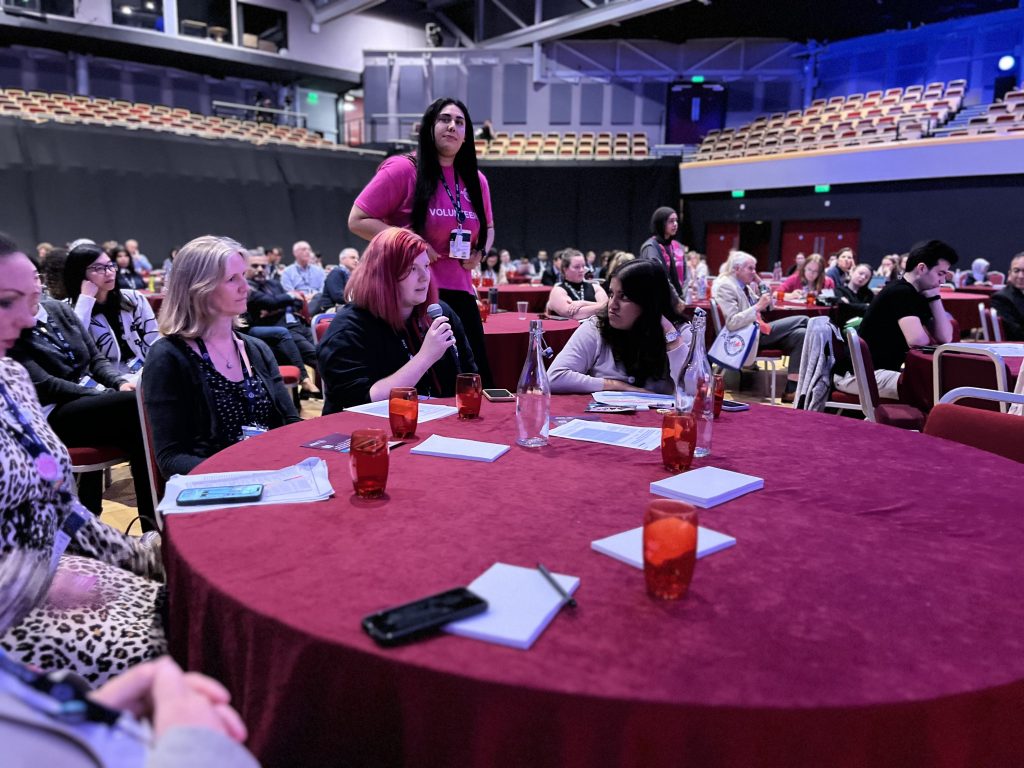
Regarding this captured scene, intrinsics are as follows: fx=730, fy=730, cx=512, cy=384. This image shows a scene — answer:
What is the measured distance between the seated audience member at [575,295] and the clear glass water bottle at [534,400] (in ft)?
9.63

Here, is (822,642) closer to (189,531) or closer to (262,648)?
→ (262,648)

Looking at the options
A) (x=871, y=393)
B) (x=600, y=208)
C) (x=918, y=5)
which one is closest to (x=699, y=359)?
(x=871, y=393)

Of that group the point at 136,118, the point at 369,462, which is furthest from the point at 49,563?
the point at 136,118

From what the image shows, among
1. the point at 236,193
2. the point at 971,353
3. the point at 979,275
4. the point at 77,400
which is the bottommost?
the point at 77,400

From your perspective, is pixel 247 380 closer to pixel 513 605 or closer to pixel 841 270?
pixel 513 605

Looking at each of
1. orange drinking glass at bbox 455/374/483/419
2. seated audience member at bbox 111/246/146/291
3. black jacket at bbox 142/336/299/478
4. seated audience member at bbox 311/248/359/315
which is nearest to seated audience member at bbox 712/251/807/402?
seated audience member at bbox 311/248/359/315

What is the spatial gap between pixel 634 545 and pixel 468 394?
927 mm

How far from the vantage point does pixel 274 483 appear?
1399mm

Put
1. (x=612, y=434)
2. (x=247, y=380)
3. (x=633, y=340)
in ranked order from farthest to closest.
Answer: (x=633, y=340)
(x=247, y=380)
(x=612, y=434)

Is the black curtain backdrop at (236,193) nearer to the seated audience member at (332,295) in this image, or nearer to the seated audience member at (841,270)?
the seated audience member at (841,270)

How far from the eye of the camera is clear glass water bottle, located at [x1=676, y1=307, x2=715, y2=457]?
171 cm

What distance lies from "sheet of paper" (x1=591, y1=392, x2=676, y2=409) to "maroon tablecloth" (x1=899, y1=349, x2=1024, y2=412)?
1740mm

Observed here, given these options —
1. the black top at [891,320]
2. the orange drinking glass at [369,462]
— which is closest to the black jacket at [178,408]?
the orange drinking glass at [369,462]

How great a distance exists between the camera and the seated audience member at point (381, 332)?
2309 millimetres
